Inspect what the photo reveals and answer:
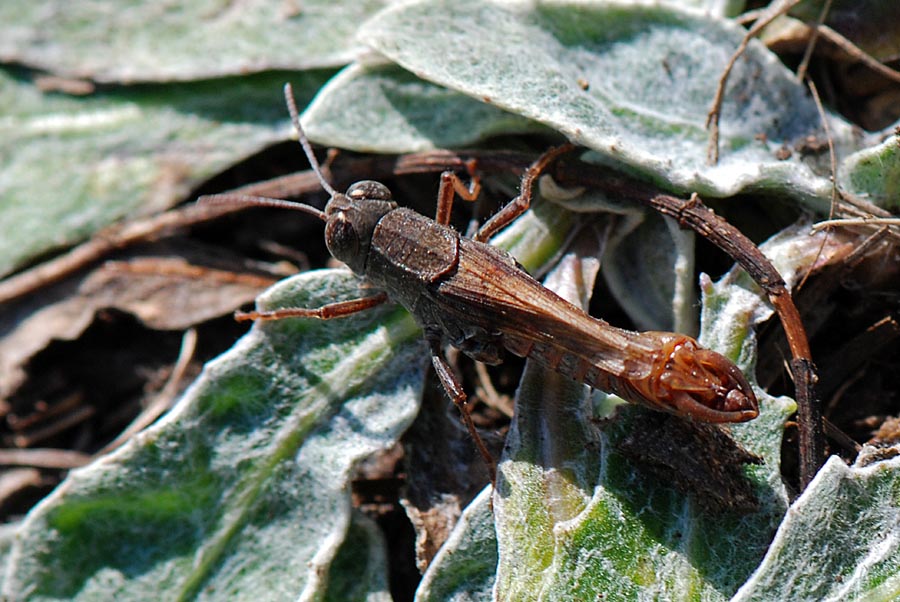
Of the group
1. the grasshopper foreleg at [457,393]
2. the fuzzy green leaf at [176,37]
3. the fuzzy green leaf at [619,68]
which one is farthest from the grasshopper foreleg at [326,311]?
the fuzzy green leaf at [176,37]

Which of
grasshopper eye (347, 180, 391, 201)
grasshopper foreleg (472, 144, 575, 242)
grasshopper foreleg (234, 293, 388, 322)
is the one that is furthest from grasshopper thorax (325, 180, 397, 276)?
grasshopper foreleg (472, 144, 575, 242)

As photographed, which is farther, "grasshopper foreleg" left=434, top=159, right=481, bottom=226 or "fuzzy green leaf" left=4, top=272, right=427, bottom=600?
"grasshopper foreleg" left=434, top=159, right=481, bottom=226

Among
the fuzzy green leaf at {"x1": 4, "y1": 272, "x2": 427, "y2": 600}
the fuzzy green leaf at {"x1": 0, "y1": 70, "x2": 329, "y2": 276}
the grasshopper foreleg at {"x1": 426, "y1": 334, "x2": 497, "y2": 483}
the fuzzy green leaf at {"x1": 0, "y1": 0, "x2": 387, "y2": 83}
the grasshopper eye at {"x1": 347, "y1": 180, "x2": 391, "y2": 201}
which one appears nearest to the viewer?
the grasshopper foreleg at {"x1": 426, "y1": 334, "x2": 497, "y2": 483}

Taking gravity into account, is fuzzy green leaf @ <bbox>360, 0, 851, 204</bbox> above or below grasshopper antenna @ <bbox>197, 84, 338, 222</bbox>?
above

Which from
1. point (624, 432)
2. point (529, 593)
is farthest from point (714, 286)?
point (529, 593)

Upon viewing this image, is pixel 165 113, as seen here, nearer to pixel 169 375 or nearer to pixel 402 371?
pixel 169 375

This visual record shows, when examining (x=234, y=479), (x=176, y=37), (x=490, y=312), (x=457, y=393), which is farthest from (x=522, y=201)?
(x=176, y=37)

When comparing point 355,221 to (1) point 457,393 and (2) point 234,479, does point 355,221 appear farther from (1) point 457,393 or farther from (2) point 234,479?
(2) point 234,479

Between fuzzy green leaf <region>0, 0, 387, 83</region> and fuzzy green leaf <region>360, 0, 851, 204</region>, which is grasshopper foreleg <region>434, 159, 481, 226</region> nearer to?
fuzzy green leaf <region>360, 0, 851, 204</region>
